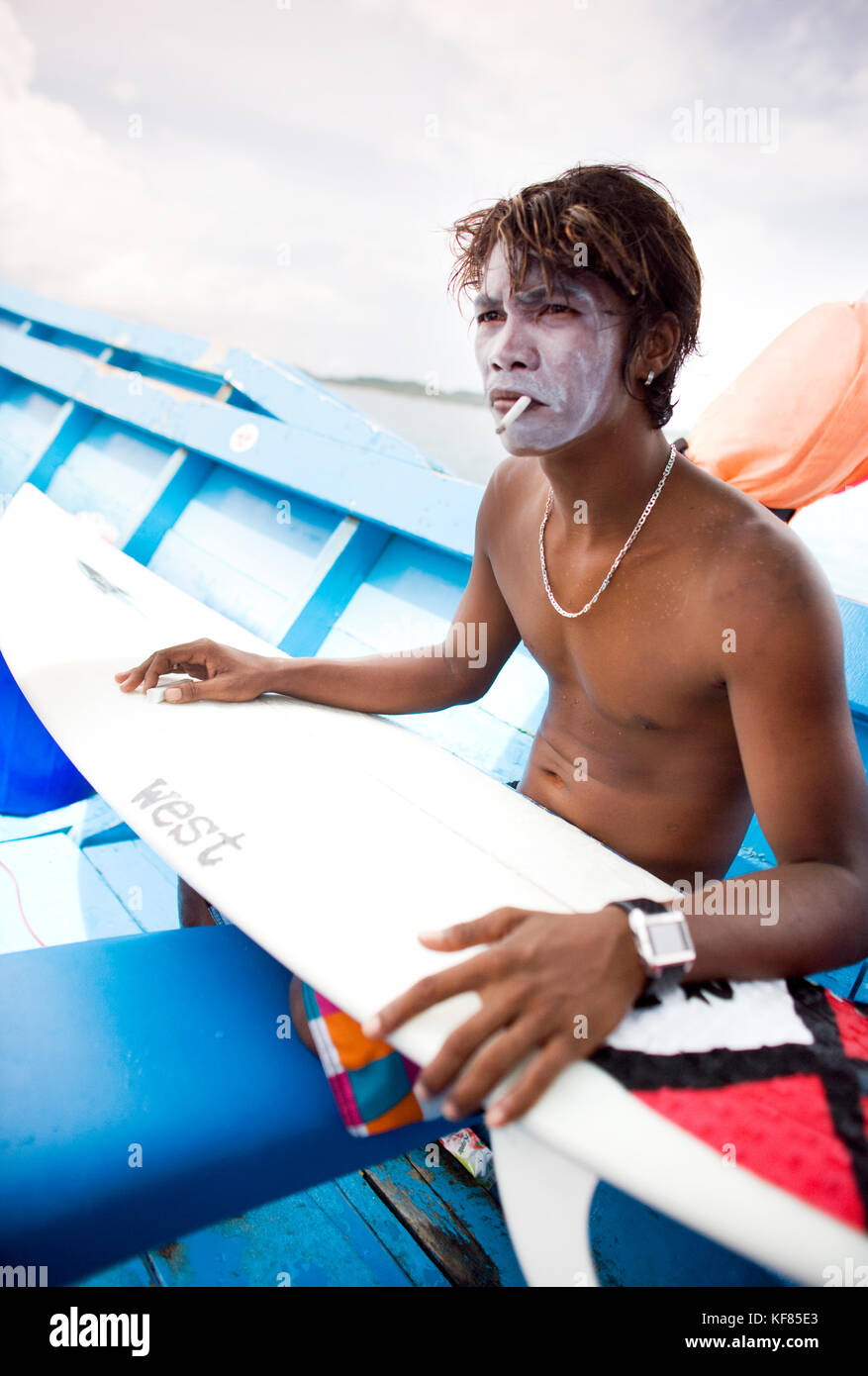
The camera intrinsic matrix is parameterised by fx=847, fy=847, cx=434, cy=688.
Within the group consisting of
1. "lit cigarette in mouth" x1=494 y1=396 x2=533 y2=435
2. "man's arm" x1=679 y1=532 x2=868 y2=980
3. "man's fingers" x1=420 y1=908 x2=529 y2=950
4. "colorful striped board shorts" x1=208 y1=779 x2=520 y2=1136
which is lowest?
"colorful striped board shorts" x1=208 y1=779 x2=520 y2=1136

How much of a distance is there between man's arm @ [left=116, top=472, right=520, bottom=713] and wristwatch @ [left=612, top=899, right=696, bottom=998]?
82 centimetres

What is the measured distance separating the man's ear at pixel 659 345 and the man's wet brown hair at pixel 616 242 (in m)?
0.01

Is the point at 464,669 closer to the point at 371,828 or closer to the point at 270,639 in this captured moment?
the point at 371,828

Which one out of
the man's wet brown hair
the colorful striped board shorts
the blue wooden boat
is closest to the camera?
the colorful striped board shorts

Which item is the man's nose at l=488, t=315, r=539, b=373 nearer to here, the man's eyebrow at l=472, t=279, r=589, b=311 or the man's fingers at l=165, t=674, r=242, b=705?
the man's eyebrow at l=472, t=279, r=589, b=311

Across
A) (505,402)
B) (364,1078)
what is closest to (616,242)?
(505,402)

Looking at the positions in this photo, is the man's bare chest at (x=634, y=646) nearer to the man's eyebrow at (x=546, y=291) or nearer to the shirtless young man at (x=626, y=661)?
the shirtless young man at (x=626, y=661)

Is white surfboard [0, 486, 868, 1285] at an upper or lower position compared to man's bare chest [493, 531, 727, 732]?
lower

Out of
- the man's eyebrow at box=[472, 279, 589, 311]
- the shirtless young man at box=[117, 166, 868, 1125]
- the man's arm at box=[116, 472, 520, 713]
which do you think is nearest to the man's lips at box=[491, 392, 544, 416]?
the shirtless young man at box=[117, 166, 868, 1125]

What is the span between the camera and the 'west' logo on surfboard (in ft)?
3.84

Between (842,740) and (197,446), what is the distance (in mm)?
2614
